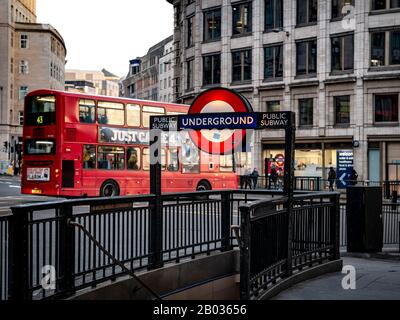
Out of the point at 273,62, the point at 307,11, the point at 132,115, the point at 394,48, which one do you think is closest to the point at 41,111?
the point at 132,115

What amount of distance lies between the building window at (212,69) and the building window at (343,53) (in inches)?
390

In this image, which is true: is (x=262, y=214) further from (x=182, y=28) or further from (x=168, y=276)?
(x=182, y=28)

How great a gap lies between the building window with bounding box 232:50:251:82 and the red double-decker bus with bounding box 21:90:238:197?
68.9 feet

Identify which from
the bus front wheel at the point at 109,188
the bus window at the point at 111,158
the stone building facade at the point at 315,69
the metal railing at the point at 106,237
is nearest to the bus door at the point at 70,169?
the bus window at the point at 111,158

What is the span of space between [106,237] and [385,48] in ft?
122

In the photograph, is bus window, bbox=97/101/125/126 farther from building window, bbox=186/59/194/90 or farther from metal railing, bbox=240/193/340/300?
building window, bbox=186/59/194/90

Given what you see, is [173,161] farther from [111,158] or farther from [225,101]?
[225,101]

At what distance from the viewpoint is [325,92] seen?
1729 inches

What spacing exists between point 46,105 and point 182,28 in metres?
32.3

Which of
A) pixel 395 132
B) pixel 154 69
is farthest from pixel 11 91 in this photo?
pixel 395 132

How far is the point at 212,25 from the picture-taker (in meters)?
51.2

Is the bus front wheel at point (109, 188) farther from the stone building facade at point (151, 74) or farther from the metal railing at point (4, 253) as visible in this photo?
the stone building facade at point (151, 74)

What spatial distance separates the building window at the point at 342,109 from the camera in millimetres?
43297

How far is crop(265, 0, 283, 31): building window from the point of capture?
154ft
